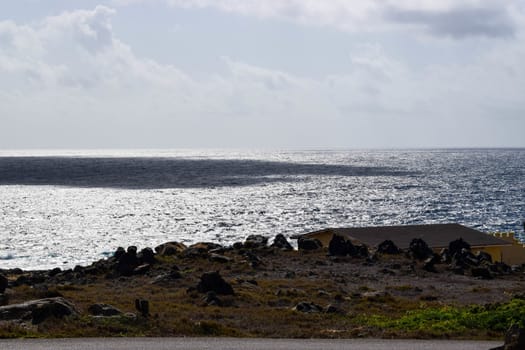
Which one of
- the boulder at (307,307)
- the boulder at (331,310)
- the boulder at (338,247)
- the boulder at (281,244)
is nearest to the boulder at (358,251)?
the boulder at (338,247)

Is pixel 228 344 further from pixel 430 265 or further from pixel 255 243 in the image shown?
pixel 255 243

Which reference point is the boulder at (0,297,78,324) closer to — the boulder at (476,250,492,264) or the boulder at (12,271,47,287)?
the boulder at (12,271,47,287)

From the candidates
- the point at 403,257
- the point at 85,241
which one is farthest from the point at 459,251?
the point at 85,241

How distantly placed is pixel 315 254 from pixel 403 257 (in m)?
Result: 6.25

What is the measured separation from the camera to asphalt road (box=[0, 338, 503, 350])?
20375mm

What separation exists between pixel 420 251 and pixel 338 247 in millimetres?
5595

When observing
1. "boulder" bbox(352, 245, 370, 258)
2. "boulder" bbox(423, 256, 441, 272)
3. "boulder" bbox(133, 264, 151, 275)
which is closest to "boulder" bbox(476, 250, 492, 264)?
"boulder" bbox(423, 256, 441, 272)

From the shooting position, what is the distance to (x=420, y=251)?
51.2 m

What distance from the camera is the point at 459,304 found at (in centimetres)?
3331

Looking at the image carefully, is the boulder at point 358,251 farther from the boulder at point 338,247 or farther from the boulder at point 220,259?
the boulder at point 220,259

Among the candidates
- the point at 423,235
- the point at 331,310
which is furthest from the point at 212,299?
the point at 423,235

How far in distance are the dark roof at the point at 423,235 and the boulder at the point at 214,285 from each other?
24041 millimetres

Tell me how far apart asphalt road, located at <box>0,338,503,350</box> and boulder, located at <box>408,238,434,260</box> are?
2920 centimetres

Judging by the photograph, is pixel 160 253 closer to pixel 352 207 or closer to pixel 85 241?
pixel 85 241
